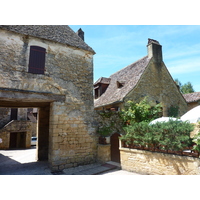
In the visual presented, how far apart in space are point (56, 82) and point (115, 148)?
14.6 feet

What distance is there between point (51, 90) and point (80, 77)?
5.79 feet

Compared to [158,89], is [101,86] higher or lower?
higher

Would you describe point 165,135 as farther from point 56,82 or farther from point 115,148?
point 56,82

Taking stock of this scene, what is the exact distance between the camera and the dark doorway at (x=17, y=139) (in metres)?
17.9

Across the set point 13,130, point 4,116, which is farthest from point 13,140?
point 4,116

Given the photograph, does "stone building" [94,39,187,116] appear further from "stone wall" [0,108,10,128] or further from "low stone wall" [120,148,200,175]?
"stone wall" [0,108,10,128]

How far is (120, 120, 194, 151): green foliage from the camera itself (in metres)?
5.01

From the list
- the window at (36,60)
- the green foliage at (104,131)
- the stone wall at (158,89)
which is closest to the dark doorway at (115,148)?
the green foliage at (104,131)

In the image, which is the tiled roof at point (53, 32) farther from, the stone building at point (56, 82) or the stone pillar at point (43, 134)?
the stone pillar at point (43, 134)

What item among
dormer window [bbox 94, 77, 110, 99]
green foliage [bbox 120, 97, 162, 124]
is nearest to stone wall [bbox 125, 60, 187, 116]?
green foliage [bbox 120, 97, 162, 124]

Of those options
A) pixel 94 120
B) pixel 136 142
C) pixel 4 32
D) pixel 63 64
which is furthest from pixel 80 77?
pixel 136 142

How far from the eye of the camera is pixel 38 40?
7168mm

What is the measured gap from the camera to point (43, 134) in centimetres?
963

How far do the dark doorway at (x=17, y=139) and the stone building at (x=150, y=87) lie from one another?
11.4m
